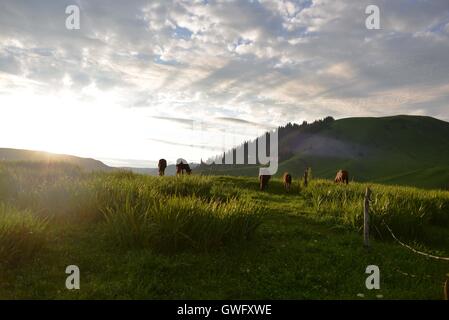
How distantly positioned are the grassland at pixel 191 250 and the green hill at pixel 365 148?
4090 inches

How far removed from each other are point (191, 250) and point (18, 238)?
151 inches

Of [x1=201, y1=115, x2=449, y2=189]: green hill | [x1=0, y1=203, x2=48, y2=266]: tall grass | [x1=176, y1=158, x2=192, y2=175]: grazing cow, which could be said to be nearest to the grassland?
[x1=0, y1=203, x2=48, y2=266]: tall grass

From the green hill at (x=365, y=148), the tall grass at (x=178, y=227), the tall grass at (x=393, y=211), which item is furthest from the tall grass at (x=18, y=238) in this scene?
the green hill at (x=365, y=148)

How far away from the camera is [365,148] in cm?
14950

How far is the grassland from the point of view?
24.9 ft

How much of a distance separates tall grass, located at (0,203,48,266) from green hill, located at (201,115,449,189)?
109770mm

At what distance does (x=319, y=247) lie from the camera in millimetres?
10672

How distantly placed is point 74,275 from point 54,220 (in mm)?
4205

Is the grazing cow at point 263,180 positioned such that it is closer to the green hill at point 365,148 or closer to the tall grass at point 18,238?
the tall grass at point 18,238

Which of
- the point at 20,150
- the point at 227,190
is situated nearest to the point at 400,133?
the point at 20,150

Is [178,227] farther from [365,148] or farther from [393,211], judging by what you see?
[365,148]

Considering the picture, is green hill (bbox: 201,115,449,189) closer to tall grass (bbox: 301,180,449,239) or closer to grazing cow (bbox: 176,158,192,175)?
grazing cow (bbox: 176,158,192,175)

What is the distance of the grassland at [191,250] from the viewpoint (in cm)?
758
